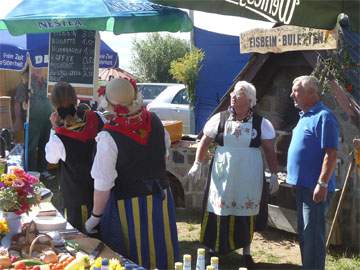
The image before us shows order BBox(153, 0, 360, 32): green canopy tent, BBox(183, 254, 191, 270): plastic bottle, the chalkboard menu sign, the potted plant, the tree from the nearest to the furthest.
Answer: BBox(183, 254, 191, 270): plastic bottle
BBox(153, 0, 360, 32): green canopy tent
the potted plant
the chalkboard menu sign
the tree

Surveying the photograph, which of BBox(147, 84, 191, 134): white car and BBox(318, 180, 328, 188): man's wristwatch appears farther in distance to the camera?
BBox(147, 84, 191, 134): white car

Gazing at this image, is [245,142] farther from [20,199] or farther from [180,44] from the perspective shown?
[180,44]

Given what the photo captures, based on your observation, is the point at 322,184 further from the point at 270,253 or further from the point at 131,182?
the point at 270,253

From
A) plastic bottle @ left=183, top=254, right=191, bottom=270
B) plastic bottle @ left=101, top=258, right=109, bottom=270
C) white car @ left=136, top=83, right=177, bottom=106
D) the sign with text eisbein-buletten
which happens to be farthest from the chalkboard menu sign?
white car @ left=136, top=83, right=177, bottom=106

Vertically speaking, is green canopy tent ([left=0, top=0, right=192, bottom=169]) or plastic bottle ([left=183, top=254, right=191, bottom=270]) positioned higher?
green canopy tent ([left=0, top=0, right=192, bottom=169])

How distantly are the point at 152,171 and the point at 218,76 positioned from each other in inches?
273

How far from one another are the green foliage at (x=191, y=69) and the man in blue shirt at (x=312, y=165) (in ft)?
20.4

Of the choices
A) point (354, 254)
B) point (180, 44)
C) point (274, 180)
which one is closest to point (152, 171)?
point (274, 180)

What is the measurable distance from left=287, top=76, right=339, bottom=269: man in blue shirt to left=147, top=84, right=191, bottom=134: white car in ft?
26.5

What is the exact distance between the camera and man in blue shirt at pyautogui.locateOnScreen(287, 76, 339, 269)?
4.12m

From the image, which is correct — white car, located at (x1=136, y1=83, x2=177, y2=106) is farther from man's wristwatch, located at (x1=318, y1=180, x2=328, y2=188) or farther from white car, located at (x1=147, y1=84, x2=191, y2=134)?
man's wristwatch, located at (x1=318, y1=180, x2=328, y2=188)

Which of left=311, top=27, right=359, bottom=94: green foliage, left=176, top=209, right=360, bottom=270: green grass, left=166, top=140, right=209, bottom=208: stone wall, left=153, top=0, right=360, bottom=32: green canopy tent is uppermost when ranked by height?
left=153, top=0, right=360, bottom=32: green canopy tent

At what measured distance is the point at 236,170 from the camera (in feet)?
15.7

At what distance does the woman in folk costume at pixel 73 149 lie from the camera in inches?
153
